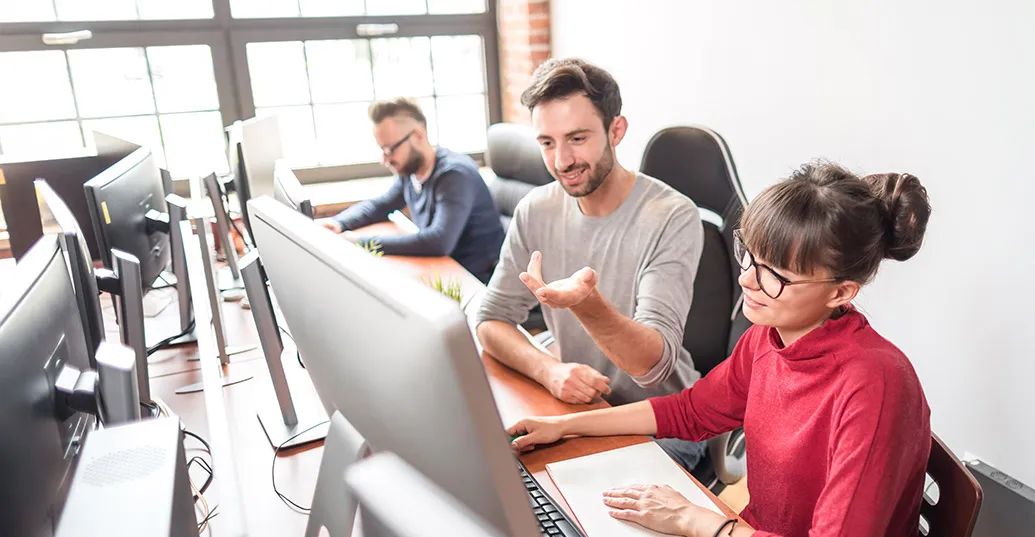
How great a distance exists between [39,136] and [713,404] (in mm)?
3234

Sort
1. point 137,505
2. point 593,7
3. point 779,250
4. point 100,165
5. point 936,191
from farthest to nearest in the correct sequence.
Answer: point 593,7, point 100,165, point 936,191, point 779,250, point 137,505

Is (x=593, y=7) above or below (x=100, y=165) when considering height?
above

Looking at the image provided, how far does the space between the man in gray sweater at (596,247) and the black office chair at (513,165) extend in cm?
104

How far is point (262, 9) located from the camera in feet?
10.8

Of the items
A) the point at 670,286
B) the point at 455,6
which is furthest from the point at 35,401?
the point at 455,6

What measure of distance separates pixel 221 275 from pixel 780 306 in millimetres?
2008

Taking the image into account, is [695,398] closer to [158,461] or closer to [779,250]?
[779,250]

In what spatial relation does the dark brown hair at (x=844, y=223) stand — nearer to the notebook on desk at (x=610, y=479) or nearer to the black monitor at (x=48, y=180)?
the notebook on desk at (x=610, y=479)

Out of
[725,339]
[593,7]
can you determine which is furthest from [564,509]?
[593,7]

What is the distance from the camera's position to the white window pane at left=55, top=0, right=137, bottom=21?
300cm

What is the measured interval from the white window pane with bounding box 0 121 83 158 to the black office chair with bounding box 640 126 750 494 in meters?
2.72

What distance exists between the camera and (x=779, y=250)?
0.93 meters

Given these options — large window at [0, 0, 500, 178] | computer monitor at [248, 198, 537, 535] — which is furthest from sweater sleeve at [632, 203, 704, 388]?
large window at [0, 0, 500, 178]

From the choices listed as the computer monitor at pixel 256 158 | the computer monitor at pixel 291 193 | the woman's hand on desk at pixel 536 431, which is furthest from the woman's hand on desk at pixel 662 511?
the computer monitor at pixel 256 158
